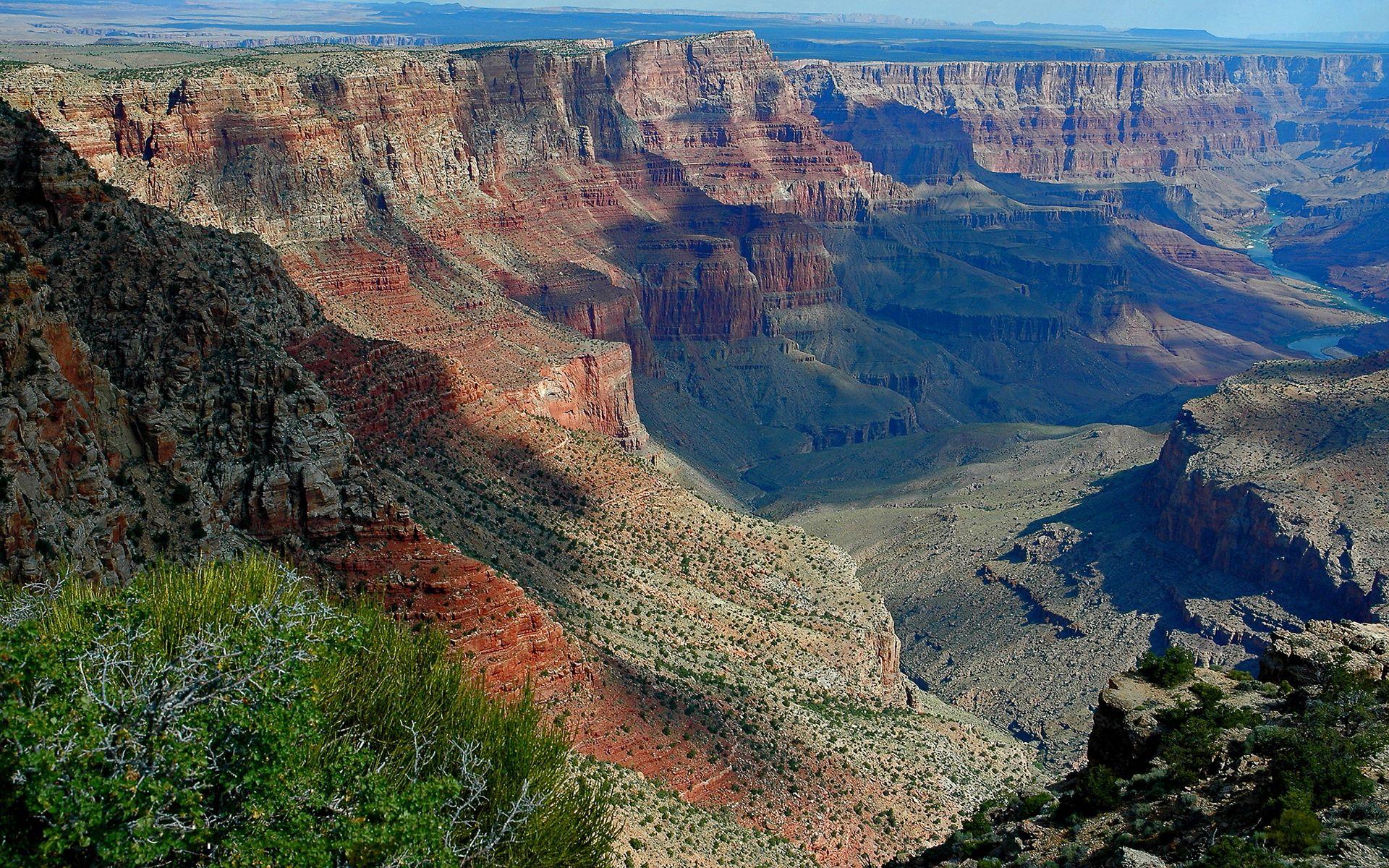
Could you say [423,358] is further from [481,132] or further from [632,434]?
[481,132]

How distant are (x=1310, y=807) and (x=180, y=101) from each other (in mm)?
90257

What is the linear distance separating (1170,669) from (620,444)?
82175 mm

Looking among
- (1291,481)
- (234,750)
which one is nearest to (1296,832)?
(234,750)

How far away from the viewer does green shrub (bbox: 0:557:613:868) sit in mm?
19469

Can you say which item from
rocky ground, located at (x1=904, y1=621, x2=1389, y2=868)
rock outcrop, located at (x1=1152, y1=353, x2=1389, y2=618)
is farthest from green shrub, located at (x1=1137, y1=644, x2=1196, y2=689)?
rock outcrop, located at (x1=1152, y1=353, x2=1389, y2=618)

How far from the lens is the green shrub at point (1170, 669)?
31375mm

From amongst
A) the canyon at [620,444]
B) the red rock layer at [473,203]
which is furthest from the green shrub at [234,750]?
the red rock layer at [473,203]

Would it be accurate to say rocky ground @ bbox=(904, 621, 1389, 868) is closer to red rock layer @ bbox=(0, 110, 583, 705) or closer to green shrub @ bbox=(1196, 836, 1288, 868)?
green shrub @ bbox=(1196, 836, 1288, 868)

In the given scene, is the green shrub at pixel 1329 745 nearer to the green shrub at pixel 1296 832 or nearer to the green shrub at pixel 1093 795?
the green shrub at pixel 1296 832

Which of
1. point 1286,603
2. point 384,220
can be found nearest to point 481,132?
point 384,220

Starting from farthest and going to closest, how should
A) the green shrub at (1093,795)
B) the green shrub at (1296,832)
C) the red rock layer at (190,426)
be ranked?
the red rock layer at (190,426)
the green shrub at (1093,795)
the green shrub at (1296,832)

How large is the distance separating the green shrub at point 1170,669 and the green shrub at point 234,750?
1396 cm

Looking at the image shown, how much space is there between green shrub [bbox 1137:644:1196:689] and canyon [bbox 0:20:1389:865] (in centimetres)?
693

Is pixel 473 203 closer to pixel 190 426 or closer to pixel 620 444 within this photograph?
pixel 620 444
